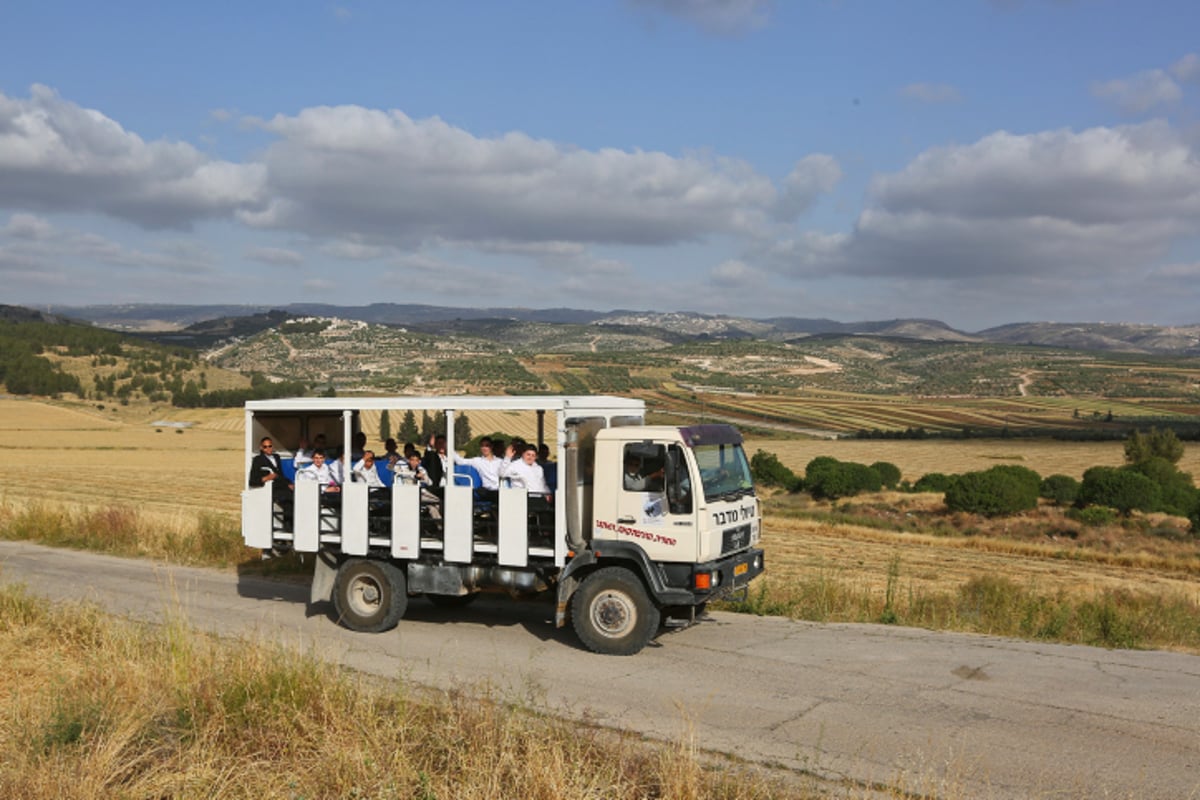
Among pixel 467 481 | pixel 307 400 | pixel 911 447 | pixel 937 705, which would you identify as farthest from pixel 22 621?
pixel 911 447

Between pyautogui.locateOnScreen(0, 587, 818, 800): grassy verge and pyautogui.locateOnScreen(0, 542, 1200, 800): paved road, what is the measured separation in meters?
1.05

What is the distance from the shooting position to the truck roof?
35.5 feet

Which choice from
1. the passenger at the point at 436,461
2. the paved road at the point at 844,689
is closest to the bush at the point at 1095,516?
the paved road at the point at 844,689

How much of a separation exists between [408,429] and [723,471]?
4.13 meters

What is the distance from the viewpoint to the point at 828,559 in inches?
1110

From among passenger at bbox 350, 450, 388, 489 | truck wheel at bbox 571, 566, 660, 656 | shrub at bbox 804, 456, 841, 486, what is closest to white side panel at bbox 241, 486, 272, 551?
passenger at bbox 350, 450, 388, 489

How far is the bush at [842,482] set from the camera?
52.9 m

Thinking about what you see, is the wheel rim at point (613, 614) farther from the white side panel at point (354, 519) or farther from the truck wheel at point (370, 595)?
the white side panel at point (354, 519)

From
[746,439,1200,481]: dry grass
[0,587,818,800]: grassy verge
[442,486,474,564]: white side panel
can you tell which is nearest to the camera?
[0,587,818,800]: grassy verge

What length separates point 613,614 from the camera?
417 inches

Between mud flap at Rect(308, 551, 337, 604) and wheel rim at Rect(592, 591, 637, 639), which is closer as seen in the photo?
wheel rim at Rect(592, 591, 637, 639)

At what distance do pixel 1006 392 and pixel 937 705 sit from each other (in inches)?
6185

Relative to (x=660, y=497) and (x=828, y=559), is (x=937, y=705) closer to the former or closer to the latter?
(x=660, y=497)

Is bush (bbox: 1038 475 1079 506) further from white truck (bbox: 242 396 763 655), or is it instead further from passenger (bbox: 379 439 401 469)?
passenger (bbox: 379 439 401 469)
